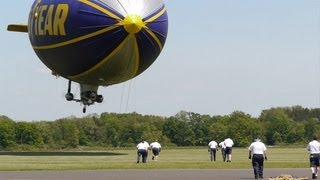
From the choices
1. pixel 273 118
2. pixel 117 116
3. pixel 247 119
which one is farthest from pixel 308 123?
pixel 117 116

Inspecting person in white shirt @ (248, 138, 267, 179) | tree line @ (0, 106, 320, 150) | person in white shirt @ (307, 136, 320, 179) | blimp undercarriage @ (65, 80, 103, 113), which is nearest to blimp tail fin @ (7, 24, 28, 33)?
blimp undercarriage @ (65, 80, 103, 113)

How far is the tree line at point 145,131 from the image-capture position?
463ft

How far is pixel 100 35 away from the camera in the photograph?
29156mm

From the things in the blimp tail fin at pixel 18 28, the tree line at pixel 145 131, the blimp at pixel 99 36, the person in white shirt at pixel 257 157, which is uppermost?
the tree line at pixel 145 131

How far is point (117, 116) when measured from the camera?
16038 centimetres

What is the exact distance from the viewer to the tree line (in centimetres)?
14112

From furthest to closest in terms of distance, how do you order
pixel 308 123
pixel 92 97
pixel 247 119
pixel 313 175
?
1. pixel 308 123
2. pixel 247 119
3. pixel 92 97
4. pixel 313 175

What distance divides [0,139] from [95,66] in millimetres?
109145

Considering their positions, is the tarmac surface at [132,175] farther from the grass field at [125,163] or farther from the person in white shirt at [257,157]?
the grass field at [125,163]

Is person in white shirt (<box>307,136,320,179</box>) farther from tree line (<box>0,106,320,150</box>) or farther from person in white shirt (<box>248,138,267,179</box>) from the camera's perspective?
tree line (<box>0,106,320,150</box>)

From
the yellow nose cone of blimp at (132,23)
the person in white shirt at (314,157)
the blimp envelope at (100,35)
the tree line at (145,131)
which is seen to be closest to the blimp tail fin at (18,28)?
the blimp envelope at (100,35)

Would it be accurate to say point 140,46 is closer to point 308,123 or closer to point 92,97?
point 92,97

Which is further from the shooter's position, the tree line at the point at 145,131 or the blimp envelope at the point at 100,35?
the tree line at the point at 145,131

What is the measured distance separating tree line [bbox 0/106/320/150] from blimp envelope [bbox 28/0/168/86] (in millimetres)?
103774
